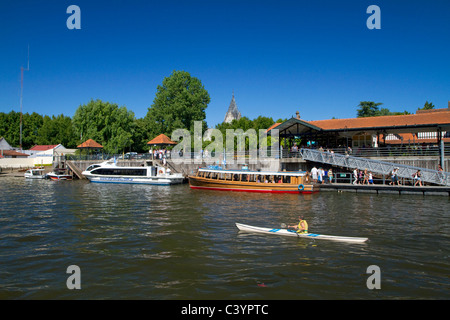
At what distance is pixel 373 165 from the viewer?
30922 millimetres

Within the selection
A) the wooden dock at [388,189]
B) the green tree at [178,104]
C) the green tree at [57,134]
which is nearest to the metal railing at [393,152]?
the wooden dock at [388,189]

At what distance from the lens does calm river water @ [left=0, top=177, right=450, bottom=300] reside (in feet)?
29.8

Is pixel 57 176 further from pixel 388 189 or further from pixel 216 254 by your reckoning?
pixel 388 189

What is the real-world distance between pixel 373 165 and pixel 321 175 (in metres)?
4.96

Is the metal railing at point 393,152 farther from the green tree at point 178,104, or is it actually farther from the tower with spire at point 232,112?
the tower with spire at point 232,112

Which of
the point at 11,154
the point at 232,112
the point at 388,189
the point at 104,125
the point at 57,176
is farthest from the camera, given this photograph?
the point at 232,112

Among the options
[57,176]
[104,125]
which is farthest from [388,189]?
[104,125]

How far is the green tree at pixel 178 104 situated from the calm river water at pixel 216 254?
115ft

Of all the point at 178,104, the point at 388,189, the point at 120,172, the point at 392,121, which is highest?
the point at 178,104

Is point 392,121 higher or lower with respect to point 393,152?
higher

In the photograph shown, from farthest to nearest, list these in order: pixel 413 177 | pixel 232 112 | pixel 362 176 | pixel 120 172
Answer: pixel 232 112, pixel 120 172, pixel 362 176, pixel 413 177
